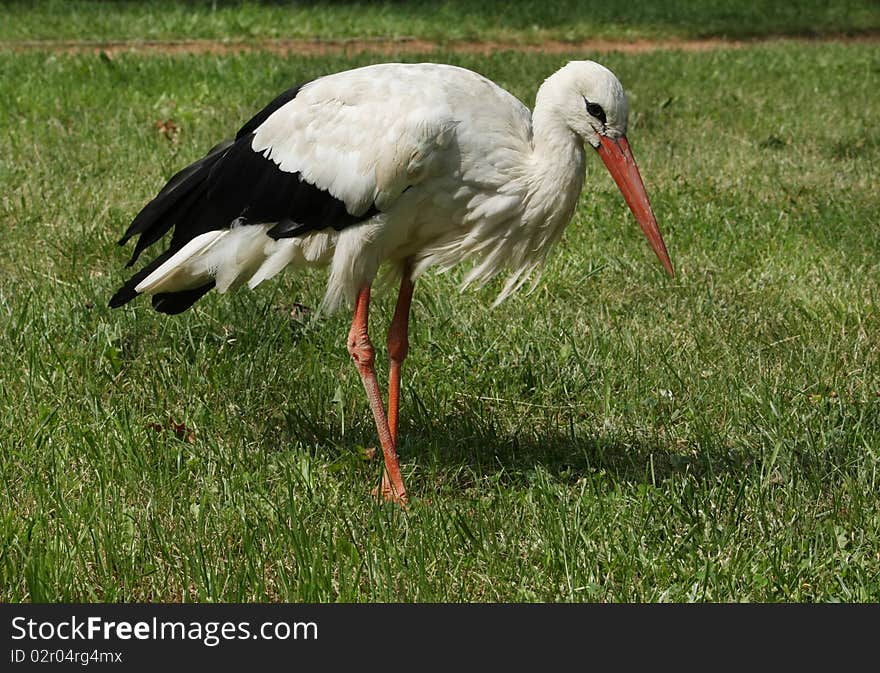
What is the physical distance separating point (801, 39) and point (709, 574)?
44.6ft

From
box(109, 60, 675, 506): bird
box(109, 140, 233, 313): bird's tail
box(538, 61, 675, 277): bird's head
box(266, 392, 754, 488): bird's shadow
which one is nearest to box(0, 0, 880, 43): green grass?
box(109, 140, 233, 313): bird's tail

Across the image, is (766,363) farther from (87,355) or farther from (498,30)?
(498,30)

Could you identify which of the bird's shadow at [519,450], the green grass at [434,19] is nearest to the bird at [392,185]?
the bird's shadow at [519,450]

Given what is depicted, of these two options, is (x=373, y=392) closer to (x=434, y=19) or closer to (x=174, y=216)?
(x=174, y=216)

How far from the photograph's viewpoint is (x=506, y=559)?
3242 mm

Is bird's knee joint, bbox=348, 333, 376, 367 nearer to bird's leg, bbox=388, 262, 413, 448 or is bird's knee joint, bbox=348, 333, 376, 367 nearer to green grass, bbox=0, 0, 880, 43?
bird's leg, bbox=388, 262, 413, 448

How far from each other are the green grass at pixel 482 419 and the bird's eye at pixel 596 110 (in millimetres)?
1083

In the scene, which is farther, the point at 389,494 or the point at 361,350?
the point at 361,350

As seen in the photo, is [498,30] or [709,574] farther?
[498,30]

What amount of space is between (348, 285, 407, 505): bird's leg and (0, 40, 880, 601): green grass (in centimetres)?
11

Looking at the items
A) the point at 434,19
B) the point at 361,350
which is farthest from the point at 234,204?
the point at 434,19

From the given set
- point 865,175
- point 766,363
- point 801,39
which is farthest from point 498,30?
point 766,363

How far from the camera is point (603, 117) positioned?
360 cm

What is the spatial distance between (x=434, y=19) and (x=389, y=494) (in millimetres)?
12900
